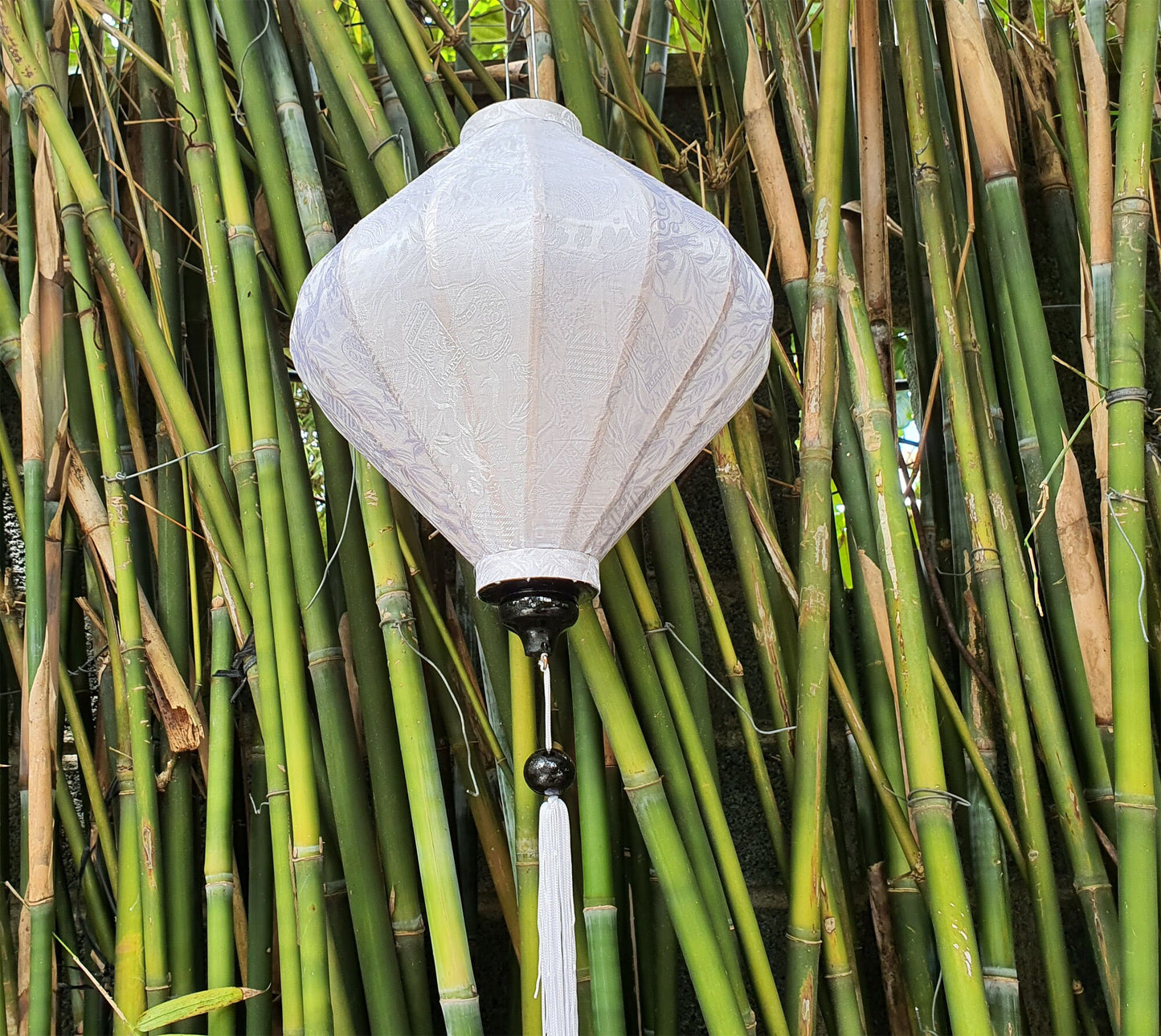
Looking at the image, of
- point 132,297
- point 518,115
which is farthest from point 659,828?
point 132,297

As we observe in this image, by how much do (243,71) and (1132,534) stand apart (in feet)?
2.71

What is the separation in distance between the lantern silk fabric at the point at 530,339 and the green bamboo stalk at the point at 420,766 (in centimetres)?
14

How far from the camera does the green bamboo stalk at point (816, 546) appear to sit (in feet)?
2.96

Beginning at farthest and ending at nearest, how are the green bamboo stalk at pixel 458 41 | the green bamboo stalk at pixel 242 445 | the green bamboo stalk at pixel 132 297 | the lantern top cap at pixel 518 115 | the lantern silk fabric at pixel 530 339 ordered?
the green bamboo stalk at pixel 458 41, the green bamboo stalk at pixel 132 297, the green bamboo stalk at pixel 242 445, the lantern top cap at pixel 518 115, the lantern silk fabric at pixel 530 339

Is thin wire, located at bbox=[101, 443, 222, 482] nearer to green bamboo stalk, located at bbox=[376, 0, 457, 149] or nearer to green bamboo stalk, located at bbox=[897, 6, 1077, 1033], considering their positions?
green bamboo stalk, located at bbox=[376, 0, 457, 149]

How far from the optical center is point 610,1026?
842 mm

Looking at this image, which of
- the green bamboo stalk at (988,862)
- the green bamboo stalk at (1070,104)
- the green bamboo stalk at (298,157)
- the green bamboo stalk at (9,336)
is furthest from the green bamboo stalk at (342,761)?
the green bamboo stalk at (1070,104)

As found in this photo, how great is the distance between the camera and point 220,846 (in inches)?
38.2

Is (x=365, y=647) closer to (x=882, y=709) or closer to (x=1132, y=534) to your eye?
(x=882, y=709)

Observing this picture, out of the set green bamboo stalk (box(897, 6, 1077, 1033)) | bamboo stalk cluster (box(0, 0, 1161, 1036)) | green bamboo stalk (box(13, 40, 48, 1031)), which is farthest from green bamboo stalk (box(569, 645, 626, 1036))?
green bamboo stalk (box(13, 40, 48, 1031))

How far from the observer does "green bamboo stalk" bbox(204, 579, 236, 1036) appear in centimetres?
95

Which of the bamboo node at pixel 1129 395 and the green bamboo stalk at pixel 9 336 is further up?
the green bamboo stalk at pixel 9 336

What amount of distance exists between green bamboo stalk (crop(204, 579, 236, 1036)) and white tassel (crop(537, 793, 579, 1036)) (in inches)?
12.1

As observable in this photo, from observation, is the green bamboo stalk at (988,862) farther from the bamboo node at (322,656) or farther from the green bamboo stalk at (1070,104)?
the bamboo node at (322,656)
